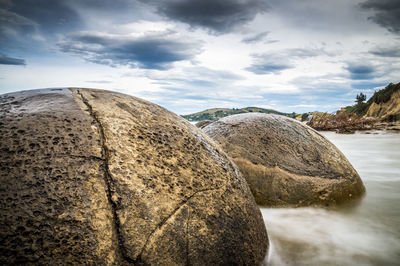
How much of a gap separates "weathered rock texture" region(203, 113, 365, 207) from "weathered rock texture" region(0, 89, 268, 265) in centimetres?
148

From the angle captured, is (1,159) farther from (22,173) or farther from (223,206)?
(223,206)

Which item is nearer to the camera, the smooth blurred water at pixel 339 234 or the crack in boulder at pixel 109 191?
the crack in boulder at pixel 109 191

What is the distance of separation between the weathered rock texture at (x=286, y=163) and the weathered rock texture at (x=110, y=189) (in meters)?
1.48

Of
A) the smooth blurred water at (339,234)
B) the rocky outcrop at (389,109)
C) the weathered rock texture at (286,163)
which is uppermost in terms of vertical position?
the rocky outcrop at (389,109)

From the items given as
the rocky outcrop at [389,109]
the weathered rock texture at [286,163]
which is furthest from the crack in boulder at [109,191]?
the rocky outcrop at [389,109]

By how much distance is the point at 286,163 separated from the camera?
3.62 metres

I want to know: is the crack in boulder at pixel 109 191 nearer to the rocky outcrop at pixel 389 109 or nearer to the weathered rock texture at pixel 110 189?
the weathered rock texture at pixel 110 189

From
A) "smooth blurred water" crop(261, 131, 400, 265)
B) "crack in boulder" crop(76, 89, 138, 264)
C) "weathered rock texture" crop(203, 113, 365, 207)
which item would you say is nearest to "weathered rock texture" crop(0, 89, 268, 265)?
"crack in boulder" crop(76, 89, 138, 264)

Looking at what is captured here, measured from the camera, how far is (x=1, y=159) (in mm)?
1436

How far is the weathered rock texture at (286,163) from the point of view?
3.60m

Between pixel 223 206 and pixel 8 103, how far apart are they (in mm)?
1690

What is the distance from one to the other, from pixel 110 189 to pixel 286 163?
8.82 feet

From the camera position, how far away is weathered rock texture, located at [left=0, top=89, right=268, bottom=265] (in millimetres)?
1359

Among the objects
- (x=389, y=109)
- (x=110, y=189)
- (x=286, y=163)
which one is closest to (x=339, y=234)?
(x=286, y=163)
